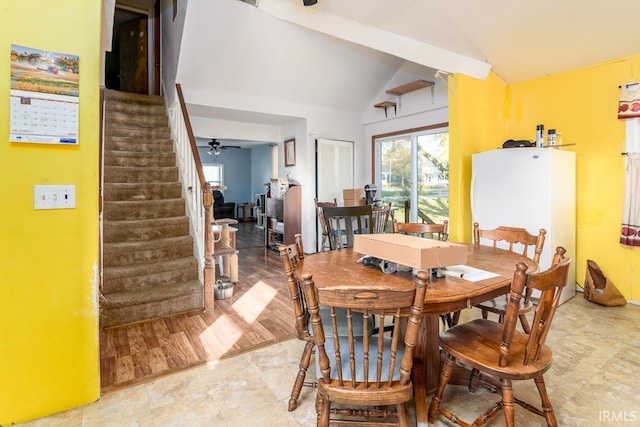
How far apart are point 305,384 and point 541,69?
4076 millimetres

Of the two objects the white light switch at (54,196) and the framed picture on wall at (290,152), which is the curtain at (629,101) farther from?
the white light switch at (54,196)

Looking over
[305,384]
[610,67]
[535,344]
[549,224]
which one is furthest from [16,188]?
[610,67]

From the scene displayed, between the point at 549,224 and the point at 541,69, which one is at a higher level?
the point at 541,69

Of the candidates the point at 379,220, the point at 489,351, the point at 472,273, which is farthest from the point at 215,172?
the point at 489,351

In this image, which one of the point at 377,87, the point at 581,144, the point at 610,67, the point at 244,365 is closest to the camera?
the point at 244,365

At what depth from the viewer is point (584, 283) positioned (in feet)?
12.2

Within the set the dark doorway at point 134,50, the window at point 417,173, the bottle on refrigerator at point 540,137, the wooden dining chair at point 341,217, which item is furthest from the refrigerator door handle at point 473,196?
the dark doorway at point 134,50

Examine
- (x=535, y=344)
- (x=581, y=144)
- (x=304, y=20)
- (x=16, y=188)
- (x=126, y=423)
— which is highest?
(x=304, y=20)

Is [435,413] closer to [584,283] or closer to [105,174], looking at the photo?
[584,283]

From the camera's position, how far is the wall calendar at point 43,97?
168cm

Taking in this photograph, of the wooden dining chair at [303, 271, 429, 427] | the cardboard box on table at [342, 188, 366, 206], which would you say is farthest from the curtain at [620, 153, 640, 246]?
the wooden dining chair at [303, 271, 429, 427]

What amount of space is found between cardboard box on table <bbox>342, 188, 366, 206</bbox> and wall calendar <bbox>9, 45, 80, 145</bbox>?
4036 millimetres

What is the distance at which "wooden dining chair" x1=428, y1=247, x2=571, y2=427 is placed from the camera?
1.37 metres

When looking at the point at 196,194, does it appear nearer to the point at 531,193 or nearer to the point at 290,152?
the point at 290,152
